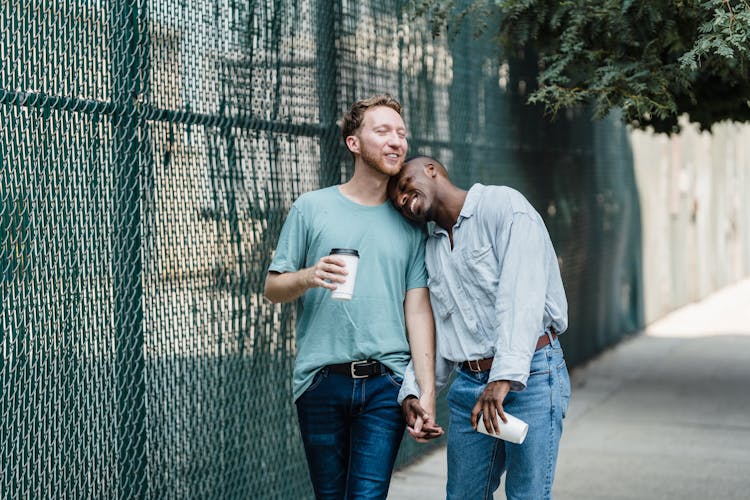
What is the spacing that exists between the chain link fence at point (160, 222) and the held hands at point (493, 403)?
4.98 feet

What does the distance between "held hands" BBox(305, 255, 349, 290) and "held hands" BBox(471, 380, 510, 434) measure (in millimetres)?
591

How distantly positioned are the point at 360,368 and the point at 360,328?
0.13 meters

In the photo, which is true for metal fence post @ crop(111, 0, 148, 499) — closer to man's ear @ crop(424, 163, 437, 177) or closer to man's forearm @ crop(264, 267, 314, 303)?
man's forearm @ crop(264, 267, 314, 303)

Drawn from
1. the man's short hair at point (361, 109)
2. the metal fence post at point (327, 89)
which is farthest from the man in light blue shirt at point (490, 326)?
the metal fence post at point (327, 89)

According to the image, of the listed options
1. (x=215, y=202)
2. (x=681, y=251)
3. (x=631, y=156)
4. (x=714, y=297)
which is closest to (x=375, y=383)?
(x=215, y=202)

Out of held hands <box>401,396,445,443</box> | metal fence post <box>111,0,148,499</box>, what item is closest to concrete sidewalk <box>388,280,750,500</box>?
metal fence post <box>111,0,148,499</box>

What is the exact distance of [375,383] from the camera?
335 cm

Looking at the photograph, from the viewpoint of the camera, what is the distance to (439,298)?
339cm

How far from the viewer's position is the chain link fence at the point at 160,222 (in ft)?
11.6

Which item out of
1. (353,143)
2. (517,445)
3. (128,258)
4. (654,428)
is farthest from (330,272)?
(654,428)

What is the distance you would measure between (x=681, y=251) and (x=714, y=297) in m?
2.40

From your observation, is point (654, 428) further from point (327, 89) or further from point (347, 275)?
point (347, 275)

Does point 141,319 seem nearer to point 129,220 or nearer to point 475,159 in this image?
point 129,220

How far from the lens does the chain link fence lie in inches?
139
